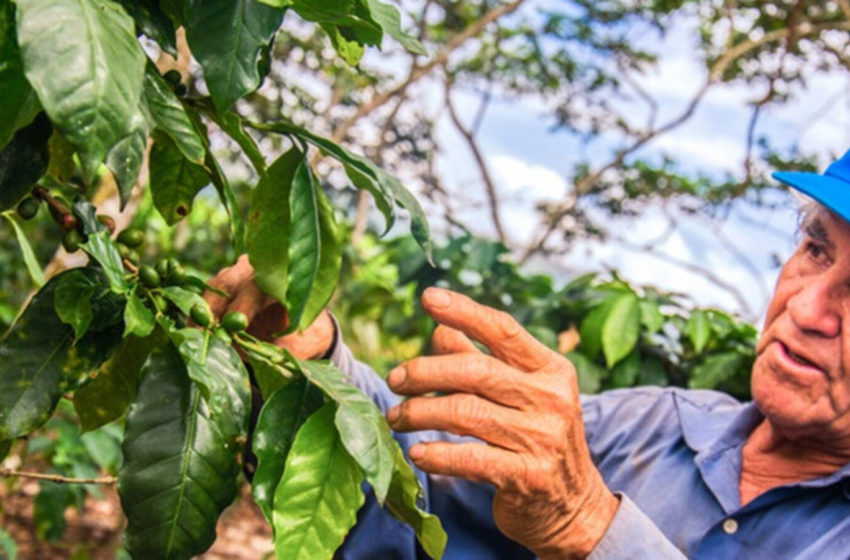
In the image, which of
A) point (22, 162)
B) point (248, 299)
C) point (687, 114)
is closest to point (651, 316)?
point (248, 299)

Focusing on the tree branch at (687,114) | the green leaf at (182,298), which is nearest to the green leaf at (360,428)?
the green leaf at (182,298)

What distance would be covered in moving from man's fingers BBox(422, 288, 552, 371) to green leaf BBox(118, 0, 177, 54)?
1.40ft

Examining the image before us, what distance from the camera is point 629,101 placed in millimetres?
5551

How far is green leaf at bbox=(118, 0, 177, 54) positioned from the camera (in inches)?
30.1

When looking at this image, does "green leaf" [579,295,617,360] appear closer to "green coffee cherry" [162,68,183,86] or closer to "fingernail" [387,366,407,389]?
"fingernail" [387,366,407,389]

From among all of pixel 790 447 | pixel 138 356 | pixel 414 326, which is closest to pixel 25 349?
pixel 138 356

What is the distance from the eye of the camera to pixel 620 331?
2.53 meters

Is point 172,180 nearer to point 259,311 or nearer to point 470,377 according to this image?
point 259,311

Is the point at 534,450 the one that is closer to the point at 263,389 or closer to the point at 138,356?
the point at 263,389

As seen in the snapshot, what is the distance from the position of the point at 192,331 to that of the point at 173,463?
0.11m

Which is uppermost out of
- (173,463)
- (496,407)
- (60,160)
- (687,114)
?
(60,160)

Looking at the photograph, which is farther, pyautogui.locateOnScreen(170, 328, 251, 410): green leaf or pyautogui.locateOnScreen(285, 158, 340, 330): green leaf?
pyautogui.locateOnScreen(285, 158, 340, 330): green leaf

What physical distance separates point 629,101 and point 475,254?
9.95ft

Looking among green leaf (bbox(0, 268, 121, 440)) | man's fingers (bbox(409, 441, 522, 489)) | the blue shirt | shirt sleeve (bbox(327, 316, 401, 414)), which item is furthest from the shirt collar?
green leaf (bbox(0, 268, 121, 440))
